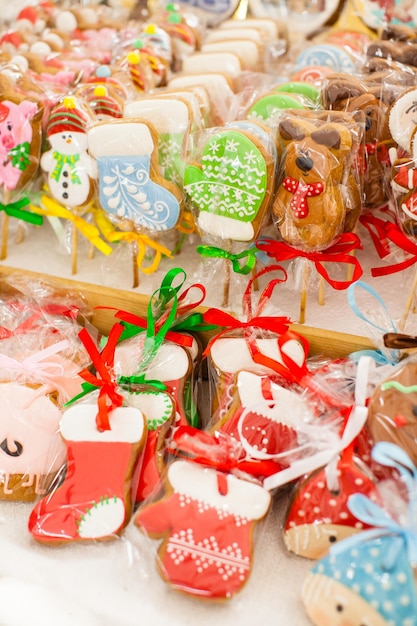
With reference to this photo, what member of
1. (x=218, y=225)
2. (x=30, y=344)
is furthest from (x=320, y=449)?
(x=30, y=344)

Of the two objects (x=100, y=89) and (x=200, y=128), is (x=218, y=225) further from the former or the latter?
(x=100, y=89)

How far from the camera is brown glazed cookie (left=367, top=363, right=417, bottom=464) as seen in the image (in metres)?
0.98

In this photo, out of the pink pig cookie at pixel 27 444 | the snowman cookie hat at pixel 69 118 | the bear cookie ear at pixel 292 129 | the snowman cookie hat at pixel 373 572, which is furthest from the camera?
the snowman cookie hat at pixel 69 118

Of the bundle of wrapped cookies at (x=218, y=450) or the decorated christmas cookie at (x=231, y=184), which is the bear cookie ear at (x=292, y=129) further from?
the bundle of wrapped cookies at (x=218, y=450)

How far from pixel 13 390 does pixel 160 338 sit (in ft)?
1.02

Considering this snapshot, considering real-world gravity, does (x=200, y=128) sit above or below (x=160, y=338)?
above

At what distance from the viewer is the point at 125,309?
1.54m

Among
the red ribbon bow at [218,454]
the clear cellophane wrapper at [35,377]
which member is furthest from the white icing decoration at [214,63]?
the red ribbon bow at [218,454]

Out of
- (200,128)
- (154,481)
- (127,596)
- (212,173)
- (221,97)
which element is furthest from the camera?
(221,97)

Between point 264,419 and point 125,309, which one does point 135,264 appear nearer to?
point 125,309

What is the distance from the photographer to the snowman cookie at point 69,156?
4.94 feet

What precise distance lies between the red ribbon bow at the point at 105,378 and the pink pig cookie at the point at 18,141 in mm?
549

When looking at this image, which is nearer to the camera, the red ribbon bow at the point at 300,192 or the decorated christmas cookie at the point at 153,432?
the decorated christmas cookie at the point at 153,432

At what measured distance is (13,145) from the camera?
5.18 ft
